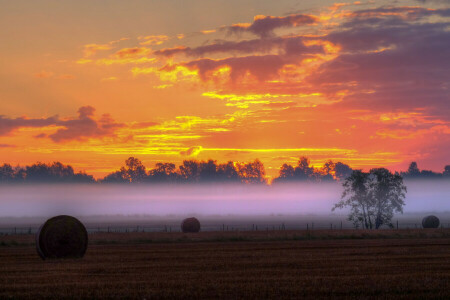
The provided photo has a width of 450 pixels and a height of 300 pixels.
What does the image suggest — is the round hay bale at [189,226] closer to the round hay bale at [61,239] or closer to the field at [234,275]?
the field at [234,275]

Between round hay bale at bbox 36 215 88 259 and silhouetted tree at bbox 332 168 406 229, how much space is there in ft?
248

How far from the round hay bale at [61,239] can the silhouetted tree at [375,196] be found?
2980 inches

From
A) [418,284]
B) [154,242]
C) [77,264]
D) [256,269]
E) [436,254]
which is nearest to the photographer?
[418,284]

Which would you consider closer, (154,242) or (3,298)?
(3,298)

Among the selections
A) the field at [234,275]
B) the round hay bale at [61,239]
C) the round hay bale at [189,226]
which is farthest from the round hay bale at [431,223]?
the round hay bale at [61,239]

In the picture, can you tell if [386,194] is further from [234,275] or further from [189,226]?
[234,275]

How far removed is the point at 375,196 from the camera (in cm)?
Result: 11269

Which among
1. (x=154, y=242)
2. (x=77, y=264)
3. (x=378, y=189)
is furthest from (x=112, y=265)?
(x=378, y=189)

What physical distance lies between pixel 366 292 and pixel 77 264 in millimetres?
18502

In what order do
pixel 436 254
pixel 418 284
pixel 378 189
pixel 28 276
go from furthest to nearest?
pixel 378 189 < pixel 436 254 < pixel 28 276 < pixel 418 284

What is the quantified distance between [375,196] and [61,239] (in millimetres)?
81036

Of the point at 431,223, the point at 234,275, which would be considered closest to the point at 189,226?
the point at 431,223

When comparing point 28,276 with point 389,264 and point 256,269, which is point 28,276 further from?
point 389,264

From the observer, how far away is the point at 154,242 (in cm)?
5944
